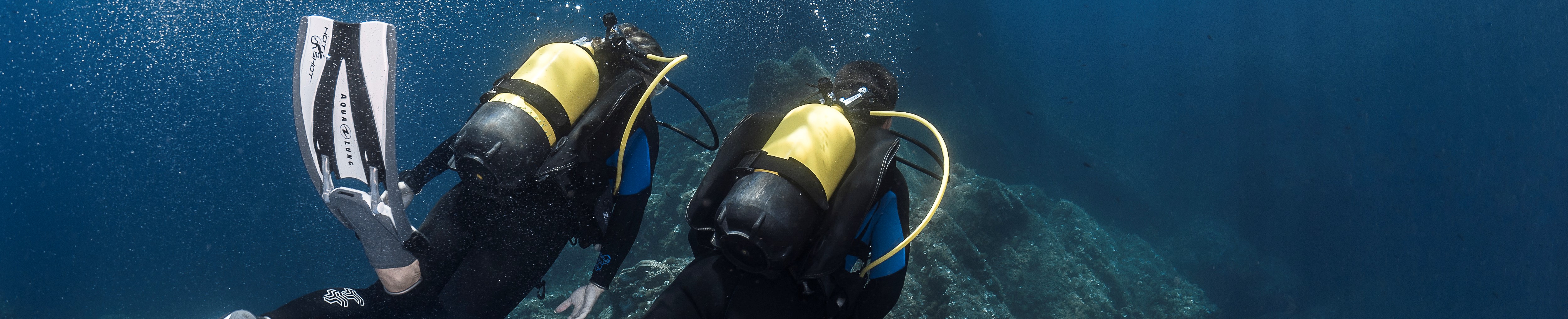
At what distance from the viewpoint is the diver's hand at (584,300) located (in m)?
2.62

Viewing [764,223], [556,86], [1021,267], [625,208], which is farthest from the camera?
[1021,267]

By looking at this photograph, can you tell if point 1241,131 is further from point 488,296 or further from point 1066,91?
point 488,296

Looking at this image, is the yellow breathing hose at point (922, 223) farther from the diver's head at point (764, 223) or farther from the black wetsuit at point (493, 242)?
the black wetsuit at point (493, 242)

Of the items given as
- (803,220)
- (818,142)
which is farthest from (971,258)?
(803,220)

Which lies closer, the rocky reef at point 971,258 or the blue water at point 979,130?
the rocky reef at point 971,258

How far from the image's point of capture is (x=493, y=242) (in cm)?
241

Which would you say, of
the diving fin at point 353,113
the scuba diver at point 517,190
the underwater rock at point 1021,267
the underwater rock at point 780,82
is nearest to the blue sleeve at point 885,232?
the scuba diver at point 517,190

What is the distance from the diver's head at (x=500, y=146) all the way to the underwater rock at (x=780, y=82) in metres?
8.88

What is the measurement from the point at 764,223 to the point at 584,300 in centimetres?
125

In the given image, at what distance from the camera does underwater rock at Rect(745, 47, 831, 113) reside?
37.6ft

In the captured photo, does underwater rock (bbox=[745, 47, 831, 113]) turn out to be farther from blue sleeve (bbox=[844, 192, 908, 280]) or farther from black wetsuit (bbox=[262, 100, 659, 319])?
blue sleeve (bbox=[844, 192, 908, 280])

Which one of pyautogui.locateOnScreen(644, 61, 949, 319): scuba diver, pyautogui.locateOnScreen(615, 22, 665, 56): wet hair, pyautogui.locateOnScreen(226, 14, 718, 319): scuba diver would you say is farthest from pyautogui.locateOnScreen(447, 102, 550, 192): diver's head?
pyautogui.locateOnScreen(615, 22, 665, 56): wet hair

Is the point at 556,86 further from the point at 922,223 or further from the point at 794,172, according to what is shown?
the point at 922,223

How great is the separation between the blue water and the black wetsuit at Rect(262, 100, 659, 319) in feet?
47.5
